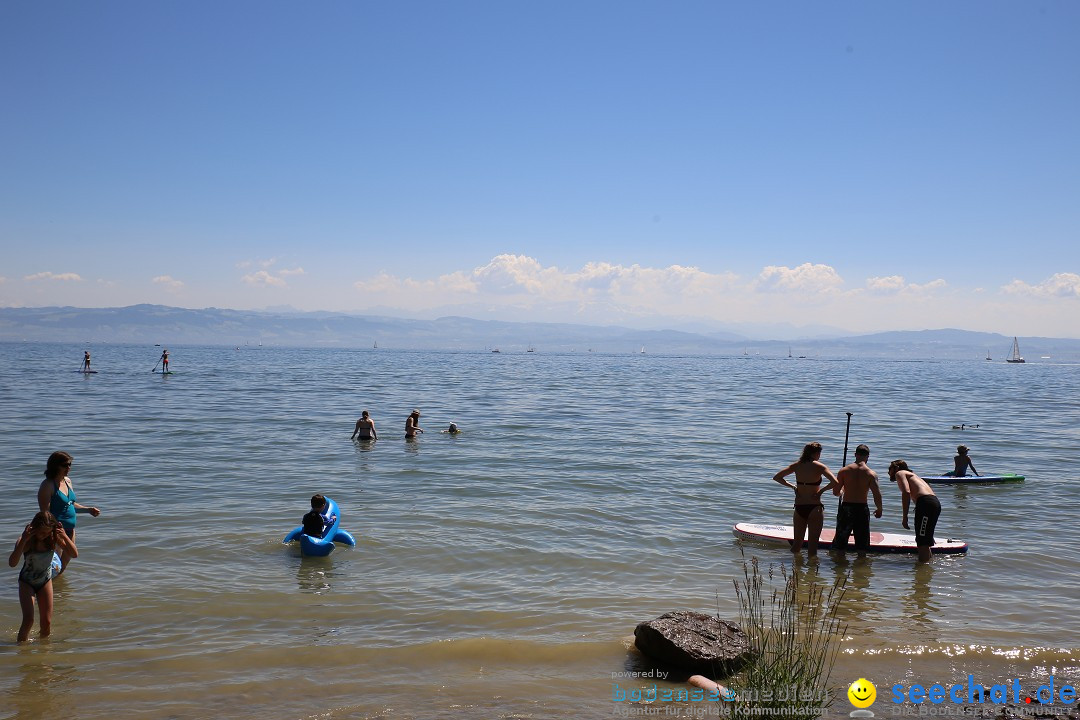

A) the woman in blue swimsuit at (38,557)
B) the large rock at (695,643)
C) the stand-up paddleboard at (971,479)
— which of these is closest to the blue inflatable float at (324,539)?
the woman in blue swimsuit at (38,557)

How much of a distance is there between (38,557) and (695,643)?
609 cm

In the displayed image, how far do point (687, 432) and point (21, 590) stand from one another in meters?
21.3

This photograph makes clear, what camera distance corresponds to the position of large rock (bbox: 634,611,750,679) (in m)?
6.52

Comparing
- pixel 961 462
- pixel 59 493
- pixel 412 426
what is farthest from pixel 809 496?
pixel 412 426

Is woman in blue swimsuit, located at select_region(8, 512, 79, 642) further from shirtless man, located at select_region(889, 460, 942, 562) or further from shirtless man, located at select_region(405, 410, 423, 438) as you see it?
shirtless man, located at select_region(405, 410, 423, 438)

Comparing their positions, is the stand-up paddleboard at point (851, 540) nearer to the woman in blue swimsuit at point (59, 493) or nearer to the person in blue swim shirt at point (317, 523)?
the person in blue swim shirt at point (317, 523)

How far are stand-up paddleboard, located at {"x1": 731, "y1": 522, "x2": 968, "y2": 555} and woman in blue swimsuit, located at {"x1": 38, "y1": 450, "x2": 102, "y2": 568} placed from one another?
885 cm

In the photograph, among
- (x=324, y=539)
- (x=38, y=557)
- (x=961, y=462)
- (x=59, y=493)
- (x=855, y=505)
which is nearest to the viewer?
(x=38, y=557)

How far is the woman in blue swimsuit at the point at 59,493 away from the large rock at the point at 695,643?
5.62 metres

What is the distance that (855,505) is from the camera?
10.6 metres

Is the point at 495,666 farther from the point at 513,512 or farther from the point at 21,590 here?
the point at 513,512

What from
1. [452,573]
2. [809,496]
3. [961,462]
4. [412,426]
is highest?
[809,496]

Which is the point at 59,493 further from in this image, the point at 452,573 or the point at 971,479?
the point at 971,479

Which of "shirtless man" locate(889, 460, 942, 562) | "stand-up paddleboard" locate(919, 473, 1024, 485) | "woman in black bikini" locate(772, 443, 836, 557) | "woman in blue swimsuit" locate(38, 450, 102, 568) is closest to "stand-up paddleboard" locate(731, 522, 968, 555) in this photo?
"shirtless man" locate(889, 460, 942, 562)
